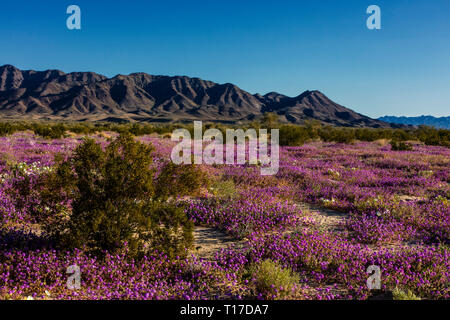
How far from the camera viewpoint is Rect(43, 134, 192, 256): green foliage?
4035mm

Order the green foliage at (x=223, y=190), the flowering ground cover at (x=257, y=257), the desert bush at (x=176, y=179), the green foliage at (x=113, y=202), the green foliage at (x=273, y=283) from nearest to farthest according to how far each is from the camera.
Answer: the green foliage at (x=273, y=283)
the flowering ground cover at (x=257, y=257)
the green foliage at (x=113, y=202)
the desert bush at (x=176, y=179)
the green foliage at (x=223, y=190)

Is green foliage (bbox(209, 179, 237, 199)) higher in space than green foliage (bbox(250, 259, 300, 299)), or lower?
higher

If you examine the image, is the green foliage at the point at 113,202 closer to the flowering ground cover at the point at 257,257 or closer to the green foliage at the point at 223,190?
the flowering ground cover at the point at 257,257

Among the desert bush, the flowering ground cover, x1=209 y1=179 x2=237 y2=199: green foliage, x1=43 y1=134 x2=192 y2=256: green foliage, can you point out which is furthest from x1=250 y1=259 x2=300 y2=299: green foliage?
x1=209 y1=179 x2=237 y2=199: green foliage

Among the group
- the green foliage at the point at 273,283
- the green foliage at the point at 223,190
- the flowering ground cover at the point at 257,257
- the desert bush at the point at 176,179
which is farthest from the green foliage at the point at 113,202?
the green foliage at the point at 223,190

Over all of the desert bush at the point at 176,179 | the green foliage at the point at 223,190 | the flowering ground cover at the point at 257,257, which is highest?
the desert bush at the point at 176,179

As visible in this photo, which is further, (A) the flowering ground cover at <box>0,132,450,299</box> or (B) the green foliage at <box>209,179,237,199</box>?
(B) the green foliage at <box>209,179,237,199</box>

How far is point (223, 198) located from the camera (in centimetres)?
744

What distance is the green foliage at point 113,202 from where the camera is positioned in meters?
4.04

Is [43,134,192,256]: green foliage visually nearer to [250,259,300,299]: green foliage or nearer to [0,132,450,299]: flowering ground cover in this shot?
[0,132,450,299]: flowering ground cover
